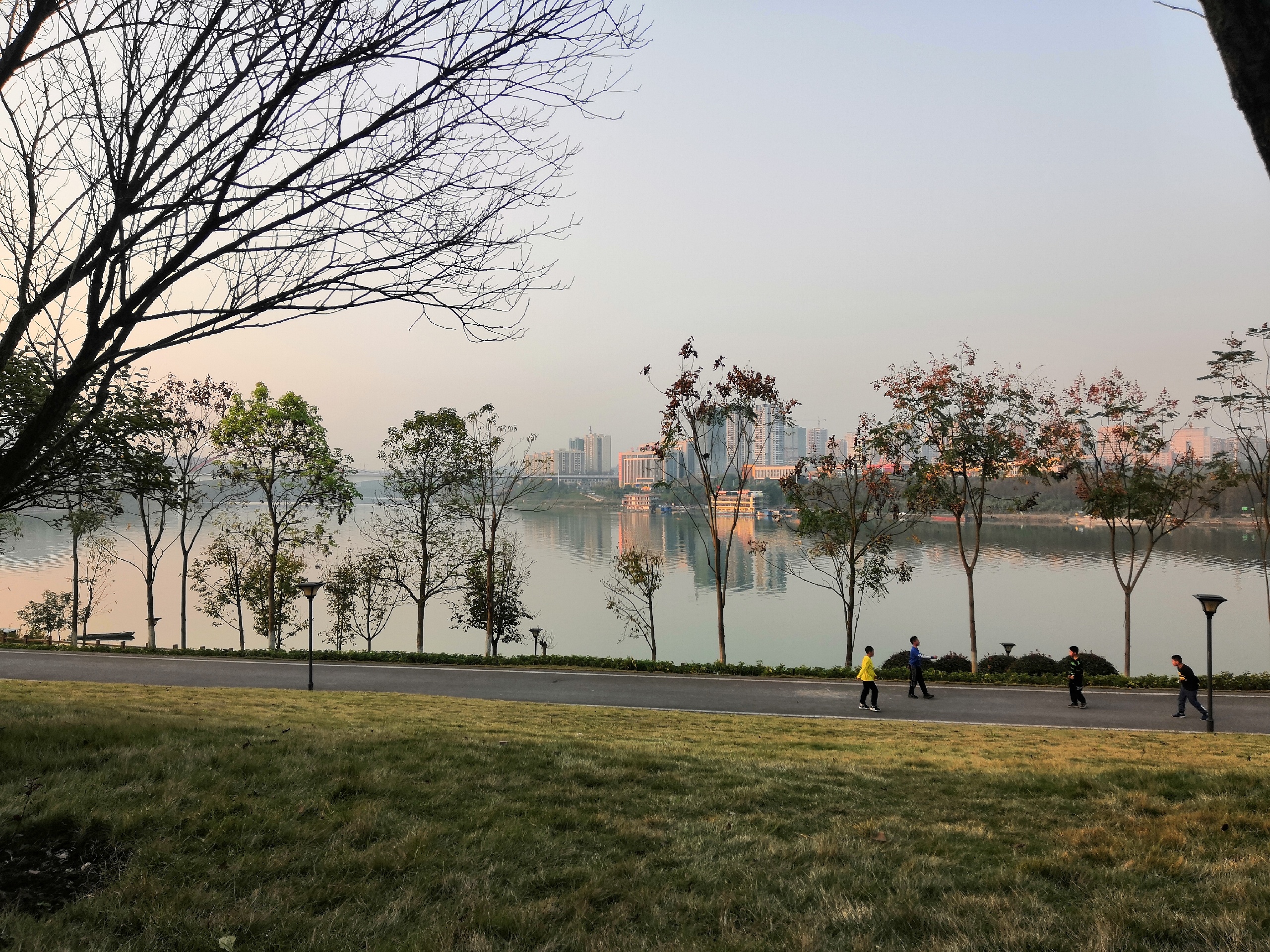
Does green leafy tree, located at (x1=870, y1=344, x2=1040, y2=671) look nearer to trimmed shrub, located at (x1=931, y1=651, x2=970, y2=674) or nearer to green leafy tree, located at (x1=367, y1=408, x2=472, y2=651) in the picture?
trimmed shrub, located at (x1=931, y1=651, x2=970, y2=674)

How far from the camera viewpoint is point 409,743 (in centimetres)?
735

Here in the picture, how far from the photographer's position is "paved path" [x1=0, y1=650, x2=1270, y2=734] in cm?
1552

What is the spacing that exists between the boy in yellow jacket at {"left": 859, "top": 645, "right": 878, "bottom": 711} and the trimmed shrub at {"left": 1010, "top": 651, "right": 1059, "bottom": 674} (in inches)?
288

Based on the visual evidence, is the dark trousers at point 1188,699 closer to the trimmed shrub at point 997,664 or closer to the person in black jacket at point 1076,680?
the person in black jacket at point 1076,680

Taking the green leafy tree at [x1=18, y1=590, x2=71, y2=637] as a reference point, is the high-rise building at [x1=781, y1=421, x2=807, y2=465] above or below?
above

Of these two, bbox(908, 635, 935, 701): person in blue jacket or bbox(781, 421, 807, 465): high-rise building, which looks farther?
bbox(781, 421, 807, 465): high-rise building

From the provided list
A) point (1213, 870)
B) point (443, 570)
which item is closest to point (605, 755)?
point (1213, 870)

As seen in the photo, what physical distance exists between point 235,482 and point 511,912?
27904mm

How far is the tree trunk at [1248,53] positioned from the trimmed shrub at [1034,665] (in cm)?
2107

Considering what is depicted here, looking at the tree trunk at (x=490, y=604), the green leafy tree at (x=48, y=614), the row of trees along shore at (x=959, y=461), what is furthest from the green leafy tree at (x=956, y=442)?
the green leafy tree at (x=48, y=614)

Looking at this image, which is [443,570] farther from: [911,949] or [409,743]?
[911,949]

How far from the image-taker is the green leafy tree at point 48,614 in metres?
34.8

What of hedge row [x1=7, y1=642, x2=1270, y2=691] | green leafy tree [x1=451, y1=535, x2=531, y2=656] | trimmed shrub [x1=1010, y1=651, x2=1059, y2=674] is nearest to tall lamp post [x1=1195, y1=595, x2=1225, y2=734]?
hedge row [x1=7, y1=642, x2=1270, y2=691]

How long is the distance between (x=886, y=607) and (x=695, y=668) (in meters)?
27.5
